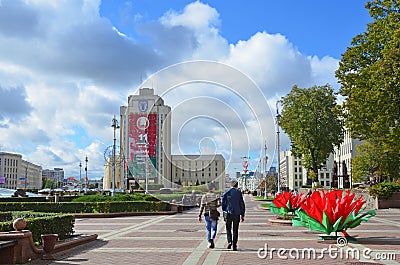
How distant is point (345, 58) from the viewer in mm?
31750

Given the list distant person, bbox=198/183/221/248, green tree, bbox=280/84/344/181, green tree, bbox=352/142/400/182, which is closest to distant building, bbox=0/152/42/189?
green tree, bbox=352/142/400/182

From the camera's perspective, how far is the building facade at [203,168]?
52.9 ft

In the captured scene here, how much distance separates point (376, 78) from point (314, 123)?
26.3 meters

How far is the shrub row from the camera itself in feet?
37.7

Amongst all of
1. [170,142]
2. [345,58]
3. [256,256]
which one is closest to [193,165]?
[170,142]

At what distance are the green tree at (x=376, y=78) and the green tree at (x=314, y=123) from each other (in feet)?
59.6

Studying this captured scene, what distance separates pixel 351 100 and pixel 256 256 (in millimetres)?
21476

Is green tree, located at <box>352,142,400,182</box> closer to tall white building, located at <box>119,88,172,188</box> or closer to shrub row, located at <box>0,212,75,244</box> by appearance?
tall white building, located at <box>119,88,172,188</box>

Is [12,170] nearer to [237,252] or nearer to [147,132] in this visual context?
[147,132]

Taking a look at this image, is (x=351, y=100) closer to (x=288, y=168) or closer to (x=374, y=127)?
(x=374, y=127)

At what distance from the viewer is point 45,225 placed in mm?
12234

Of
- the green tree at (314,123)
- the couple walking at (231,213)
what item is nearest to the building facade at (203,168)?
the couple walking at (231,213)

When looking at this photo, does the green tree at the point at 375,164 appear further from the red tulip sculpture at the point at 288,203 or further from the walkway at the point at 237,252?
the walkway at the point at 237,252

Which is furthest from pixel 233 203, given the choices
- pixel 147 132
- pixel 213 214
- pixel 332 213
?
pixel 147 132
